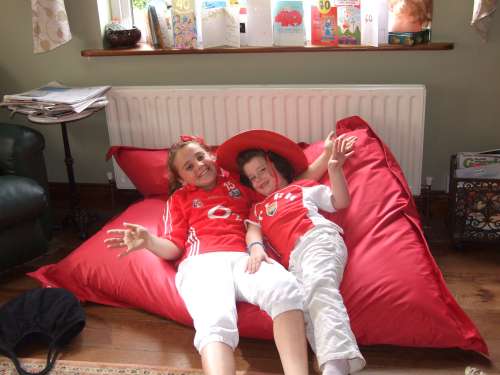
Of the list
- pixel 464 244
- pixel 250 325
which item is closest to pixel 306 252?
pixel 250 325

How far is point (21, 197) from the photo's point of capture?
234 centimetres

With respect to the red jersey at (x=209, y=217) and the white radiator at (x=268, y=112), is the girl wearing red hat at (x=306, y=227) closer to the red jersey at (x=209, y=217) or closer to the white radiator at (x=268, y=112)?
the red jersey at (x=209, y=217)

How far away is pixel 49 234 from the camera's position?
2713 millimetres

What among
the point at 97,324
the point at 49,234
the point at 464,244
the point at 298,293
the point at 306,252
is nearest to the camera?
the point at 298,293

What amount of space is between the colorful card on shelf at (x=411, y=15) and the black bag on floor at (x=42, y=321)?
67.6 inches

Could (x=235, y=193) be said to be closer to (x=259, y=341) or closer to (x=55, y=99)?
(x=259, y=341)

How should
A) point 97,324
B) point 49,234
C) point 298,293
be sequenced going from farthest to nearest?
point 49,234
point 97,324
point 298,293

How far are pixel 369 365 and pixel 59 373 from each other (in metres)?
0.95

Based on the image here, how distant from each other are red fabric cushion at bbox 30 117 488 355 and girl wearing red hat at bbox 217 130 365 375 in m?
0.10

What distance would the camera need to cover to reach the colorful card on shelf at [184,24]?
8.87ft

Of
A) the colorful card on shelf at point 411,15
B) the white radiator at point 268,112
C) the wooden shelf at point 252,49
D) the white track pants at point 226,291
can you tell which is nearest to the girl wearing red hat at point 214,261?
the white track pants at point 226,291

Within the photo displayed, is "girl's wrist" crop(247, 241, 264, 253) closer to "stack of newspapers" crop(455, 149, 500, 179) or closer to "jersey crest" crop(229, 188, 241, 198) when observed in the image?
"jersey crest" crop(229, 188, 241, 198)

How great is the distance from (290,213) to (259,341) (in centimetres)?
43

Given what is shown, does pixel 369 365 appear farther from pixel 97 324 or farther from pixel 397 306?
pixel 97 324
